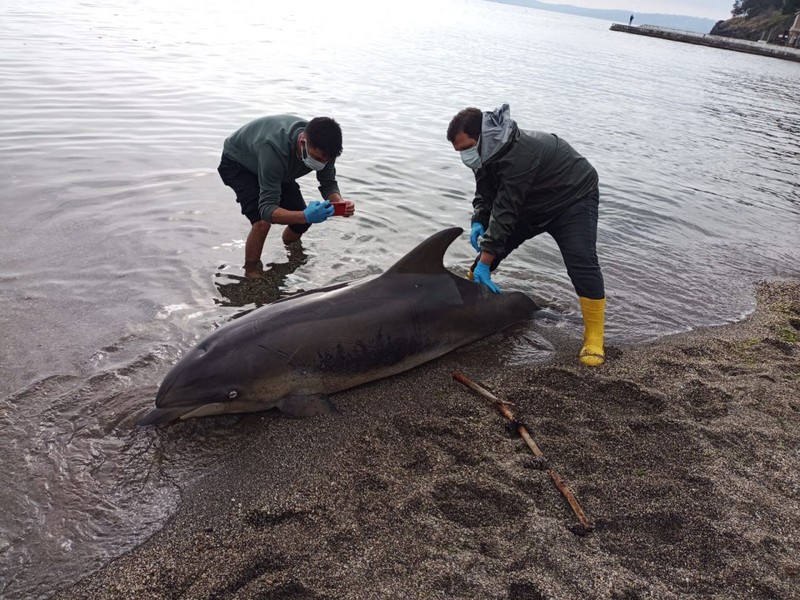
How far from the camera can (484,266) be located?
628 centimetres

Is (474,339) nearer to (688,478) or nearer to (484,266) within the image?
(484,266)

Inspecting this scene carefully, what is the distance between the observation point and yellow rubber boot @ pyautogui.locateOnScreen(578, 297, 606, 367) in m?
6.19

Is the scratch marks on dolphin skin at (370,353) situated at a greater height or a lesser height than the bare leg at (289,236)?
greater

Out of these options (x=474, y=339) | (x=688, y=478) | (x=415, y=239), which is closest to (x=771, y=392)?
(x=688, y=478)

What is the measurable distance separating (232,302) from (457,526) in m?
3.97

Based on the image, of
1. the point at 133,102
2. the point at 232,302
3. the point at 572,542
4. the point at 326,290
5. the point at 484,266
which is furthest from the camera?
the point at 133,102

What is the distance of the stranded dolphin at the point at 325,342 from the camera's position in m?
4.76

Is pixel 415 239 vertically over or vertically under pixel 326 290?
under

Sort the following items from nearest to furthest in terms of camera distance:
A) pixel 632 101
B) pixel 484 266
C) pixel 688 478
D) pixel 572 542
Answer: pixel 572 542, pixel 688 478, pixel 484 266, pixel 632 101

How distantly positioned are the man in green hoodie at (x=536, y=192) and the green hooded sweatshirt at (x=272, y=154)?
1567 millimetres

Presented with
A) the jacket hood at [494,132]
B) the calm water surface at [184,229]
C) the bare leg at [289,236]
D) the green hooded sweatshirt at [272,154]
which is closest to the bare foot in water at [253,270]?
the calm water surface at [184,229]

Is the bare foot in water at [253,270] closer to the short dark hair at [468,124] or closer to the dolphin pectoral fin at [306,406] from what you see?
the dolphin pectoral fin at [306,406]

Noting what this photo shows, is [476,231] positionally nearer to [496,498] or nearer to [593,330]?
[593,330]

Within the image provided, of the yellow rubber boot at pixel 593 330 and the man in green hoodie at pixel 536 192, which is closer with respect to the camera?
the man in green hoodie at pixel 536 192
